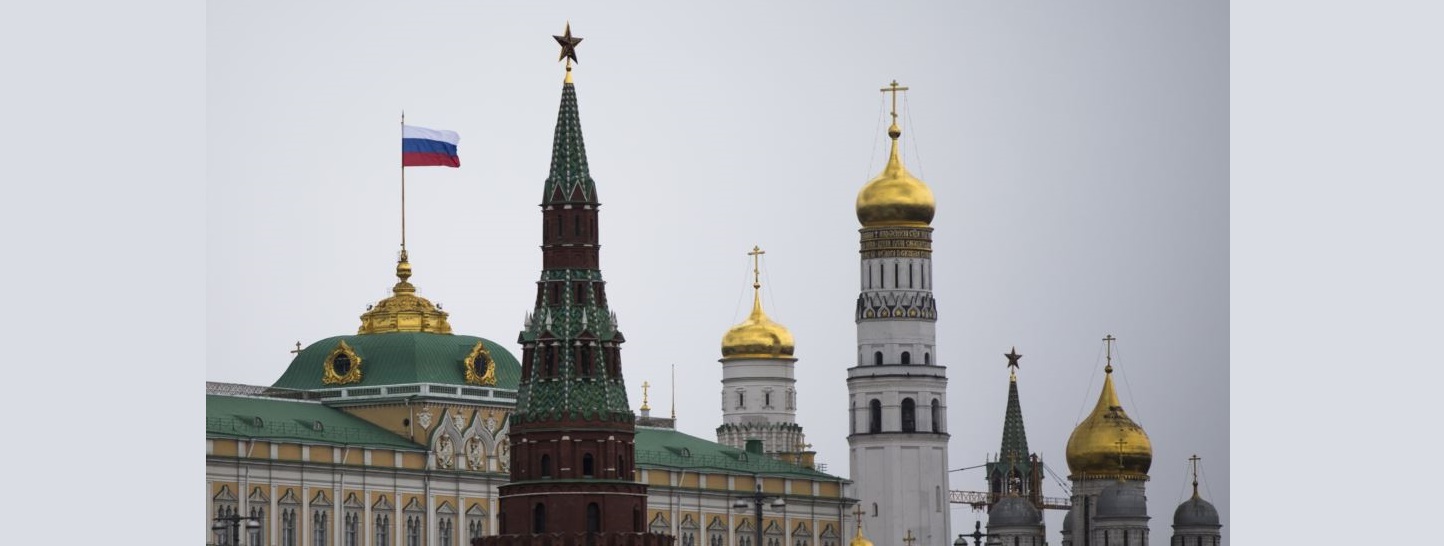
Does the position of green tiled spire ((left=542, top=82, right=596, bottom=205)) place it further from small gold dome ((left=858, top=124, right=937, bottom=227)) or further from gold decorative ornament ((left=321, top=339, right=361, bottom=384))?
small gold dome ((left=858, top=124, right=937, bottom=227))

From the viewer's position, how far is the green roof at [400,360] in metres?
147

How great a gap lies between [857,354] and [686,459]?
13.9 m

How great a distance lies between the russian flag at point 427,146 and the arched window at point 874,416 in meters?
40.2

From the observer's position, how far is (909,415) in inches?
6762

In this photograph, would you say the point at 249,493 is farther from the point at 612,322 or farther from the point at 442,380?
the point at 612,322

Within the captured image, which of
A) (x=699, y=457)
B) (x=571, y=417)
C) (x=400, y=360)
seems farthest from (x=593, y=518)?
(x=699, y=457)

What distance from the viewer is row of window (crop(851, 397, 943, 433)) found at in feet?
563

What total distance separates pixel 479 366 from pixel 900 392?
29099 millimetres

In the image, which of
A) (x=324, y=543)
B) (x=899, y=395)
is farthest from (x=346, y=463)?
(x=899, y=395)

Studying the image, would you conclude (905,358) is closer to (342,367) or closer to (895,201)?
(895,201)

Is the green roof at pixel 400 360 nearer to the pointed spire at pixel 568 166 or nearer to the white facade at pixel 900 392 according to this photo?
the white facade at pixel 900 392

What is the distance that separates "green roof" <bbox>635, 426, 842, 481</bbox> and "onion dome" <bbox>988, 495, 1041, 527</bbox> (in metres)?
12.8

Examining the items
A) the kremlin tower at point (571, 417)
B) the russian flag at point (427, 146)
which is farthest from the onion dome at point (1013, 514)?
the kremlin tower at point (571, 417)

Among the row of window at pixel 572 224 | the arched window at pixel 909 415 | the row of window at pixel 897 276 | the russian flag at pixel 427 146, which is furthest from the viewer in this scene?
the row of window at pixel 897 276
